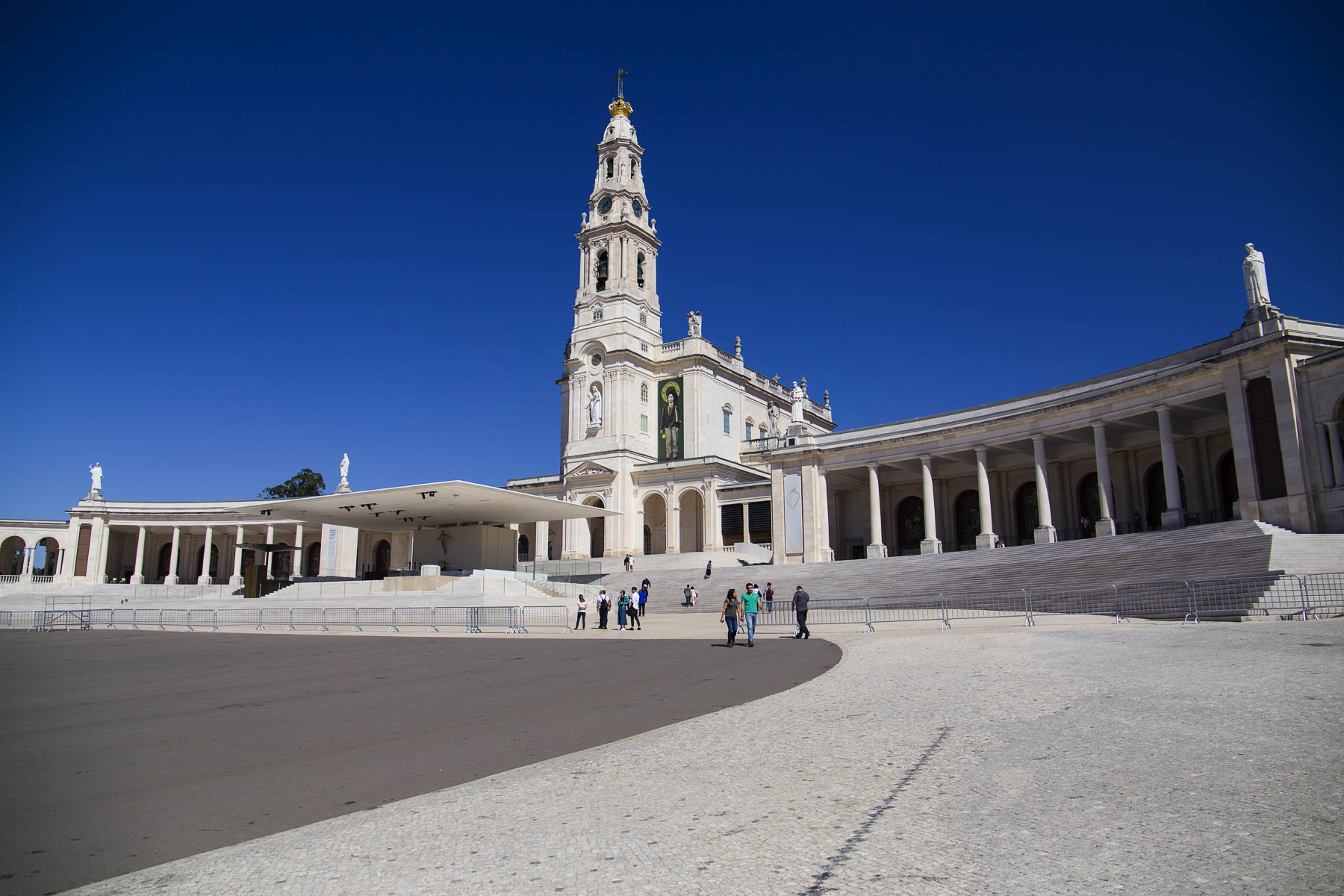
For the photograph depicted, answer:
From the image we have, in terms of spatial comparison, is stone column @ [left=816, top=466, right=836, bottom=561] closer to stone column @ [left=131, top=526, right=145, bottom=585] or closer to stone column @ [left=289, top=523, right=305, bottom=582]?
stone column @ [left=289, top=523, right=305, bottom=582]

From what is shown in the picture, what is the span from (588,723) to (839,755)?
3.07 metres

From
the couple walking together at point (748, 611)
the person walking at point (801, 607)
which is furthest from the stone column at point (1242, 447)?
the person walking at point (801, 607)

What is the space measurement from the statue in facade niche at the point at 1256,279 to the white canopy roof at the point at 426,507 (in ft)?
99.2

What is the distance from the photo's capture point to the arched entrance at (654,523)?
193 feet

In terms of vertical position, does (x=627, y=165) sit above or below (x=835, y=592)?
above

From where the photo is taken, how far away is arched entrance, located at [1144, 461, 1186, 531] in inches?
1470

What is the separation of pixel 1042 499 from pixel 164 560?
73912 millimetres

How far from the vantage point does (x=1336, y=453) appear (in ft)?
82.0

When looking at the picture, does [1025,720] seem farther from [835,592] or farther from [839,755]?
[835,592]

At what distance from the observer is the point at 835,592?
33.8 m

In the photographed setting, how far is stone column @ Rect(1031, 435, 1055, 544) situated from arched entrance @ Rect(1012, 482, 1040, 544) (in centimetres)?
662

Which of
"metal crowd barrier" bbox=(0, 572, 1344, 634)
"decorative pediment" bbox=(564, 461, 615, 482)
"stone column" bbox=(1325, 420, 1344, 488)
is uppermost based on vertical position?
"decorative pediment" bbox=(564, 461, 615, 482)

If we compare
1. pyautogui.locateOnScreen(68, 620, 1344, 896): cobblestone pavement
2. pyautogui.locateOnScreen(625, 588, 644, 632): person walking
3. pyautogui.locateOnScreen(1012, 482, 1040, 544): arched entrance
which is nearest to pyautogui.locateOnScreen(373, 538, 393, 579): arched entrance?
pyautogui.locateOnScreen(625, 588, 644, 632): person walking

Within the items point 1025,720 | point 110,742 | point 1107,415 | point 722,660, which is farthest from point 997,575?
point 110,742
